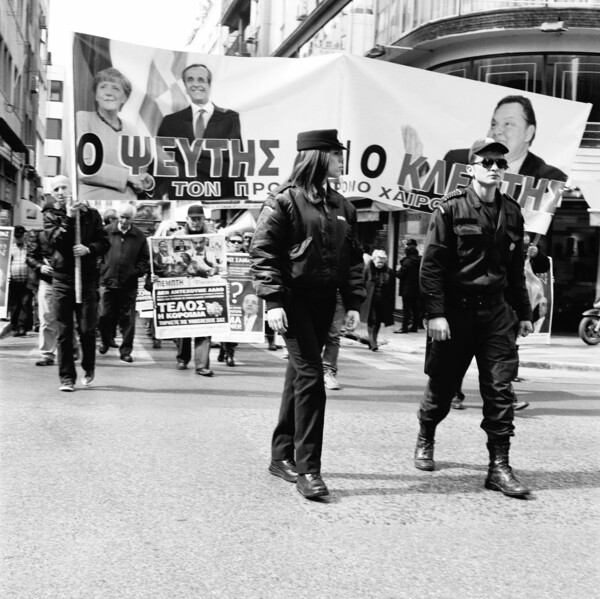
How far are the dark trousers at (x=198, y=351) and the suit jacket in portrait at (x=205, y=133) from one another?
67.2 inches

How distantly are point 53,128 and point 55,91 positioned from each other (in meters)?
3.50

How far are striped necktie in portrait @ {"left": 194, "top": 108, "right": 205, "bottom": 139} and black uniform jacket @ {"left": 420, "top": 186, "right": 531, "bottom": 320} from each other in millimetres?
4799

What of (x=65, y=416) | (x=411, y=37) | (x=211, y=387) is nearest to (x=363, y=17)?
(x=411, y=37)

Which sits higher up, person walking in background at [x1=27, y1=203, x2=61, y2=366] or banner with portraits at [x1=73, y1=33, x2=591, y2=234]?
banner with portraits at [x1=73, y1=33, x2=591, y2=234]

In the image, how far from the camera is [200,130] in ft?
31.7

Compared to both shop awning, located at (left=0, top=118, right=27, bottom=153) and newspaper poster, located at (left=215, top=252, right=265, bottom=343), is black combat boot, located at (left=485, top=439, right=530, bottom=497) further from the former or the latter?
shop awning, located at (left=0, top=118, right=27, bottom=153)

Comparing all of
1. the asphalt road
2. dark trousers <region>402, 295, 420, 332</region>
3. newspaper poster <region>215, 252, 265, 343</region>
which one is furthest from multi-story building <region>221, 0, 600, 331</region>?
the asphalt road

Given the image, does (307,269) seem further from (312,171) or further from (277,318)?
(312,171)

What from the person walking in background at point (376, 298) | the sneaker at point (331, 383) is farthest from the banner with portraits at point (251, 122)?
the person walking in background at point (376, 298)

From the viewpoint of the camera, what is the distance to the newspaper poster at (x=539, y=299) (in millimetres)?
11289

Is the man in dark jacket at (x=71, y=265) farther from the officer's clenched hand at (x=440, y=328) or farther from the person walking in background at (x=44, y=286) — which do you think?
the officer's clenched hand at (x=440, y=328)

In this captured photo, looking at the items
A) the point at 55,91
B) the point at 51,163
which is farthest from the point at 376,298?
the point at 55,91

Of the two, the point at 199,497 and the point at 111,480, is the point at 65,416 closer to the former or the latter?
the point at 111,480

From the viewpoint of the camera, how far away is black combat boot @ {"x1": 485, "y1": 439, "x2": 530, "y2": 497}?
5.11 metres
